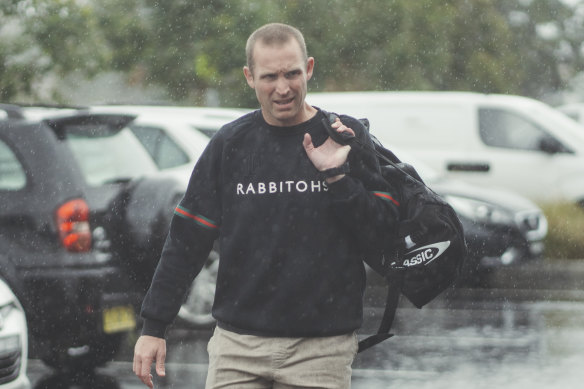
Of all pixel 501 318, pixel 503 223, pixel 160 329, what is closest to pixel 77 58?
pixel 503 223

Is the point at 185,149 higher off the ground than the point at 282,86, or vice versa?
the point at 282,86

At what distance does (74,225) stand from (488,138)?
8.63m

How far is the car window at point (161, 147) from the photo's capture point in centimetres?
855

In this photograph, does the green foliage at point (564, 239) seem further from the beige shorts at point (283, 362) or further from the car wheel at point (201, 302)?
the beige shorts at point (283, 362)

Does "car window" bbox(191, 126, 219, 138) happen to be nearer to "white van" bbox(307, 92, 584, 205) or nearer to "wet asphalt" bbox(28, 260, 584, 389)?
"wet asphalt" bbox(28, 260, 584, 389)

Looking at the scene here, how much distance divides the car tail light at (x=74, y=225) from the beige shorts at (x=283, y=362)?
3.04m

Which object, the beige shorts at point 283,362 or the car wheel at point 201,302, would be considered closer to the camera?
the beige shorts at point 283,362

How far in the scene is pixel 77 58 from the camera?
52.1 ft

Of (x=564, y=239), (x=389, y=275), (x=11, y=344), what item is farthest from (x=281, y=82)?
(x=564, y=239)

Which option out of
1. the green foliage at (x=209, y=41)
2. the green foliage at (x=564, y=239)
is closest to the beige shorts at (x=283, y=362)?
the green foliage at (x=564, y=239)

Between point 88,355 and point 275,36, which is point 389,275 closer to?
point 275,36

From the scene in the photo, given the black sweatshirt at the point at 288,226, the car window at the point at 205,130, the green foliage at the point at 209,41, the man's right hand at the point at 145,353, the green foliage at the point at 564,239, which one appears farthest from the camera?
the green foliage at the point at 209,41

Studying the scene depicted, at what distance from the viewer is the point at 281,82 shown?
3.10 metres

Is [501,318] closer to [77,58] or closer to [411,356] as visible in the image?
[411,356]
